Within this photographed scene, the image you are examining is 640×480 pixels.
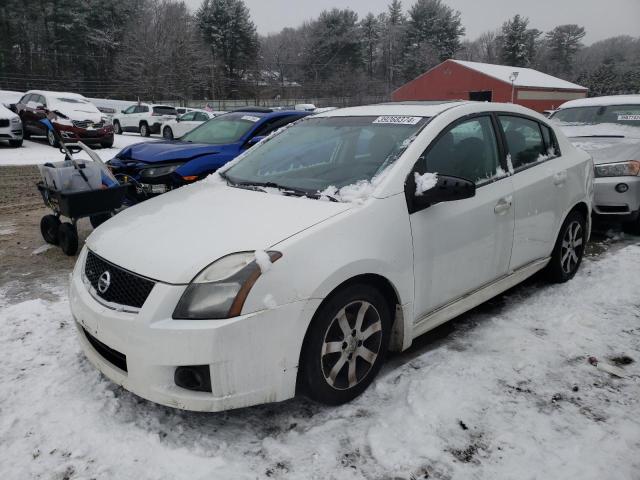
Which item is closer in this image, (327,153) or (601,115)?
(327,153)

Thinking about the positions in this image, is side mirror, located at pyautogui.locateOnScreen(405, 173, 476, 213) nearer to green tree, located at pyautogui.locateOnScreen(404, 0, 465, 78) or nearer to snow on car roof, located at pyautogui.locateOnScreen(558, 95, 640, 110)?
snow on car roof, located at pyautogui.locateOnScreen(558, 95, 640, 110)

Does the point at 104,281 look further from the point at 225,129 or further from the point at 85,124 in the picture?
the point at 85,124

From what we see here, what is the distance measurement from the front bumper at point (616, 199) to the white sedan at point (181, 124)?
59.5 ft

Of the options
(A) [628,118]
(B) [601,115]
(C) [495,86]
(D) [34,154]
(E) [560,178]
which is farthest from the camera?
(C) [495,86]

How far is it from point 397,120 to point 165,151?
4.04 meters

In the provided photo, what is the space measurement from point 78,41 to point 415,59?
41.4 metres

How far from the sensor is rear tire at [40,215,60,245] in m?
5.84

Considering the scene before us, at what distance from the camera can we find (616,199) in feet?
19.4

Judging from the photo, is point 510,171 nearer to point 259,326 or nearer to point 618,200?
point 259,326

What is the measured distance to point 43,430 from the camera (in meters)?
2.56

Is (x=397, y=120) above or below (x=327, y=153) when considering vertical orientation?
above

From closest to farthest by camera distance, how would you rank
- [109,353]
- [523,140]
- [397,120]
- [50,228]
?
1. [109,353]
2. [397,120]
3. [523,140]
4. [50,228]

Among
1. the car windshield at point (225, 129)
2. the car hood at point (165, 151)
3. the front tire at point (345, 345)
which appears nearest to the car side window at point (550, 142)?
the front tire at point (345, 345)

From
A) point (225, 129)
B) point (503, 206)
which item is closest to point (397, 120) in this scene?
point (503, 206)
